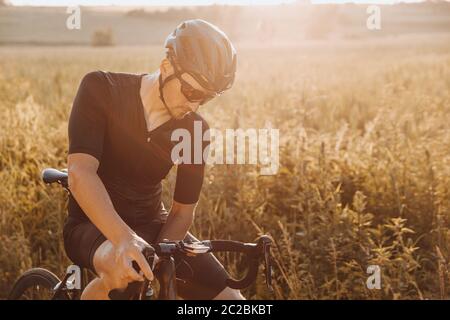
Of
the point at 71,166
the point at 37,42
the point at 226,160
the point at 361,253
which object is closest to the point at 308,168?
the point at 226,160

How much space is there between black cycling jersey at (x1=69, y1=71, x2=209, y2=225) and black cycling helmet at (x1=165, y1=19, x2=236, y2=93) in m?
0.36

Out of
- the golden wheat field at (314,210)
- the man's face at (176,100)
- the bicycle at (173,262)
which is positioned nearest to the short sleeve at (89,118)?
the man's face at (176,100)

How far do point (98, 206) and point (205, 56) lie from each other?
80 centimetres

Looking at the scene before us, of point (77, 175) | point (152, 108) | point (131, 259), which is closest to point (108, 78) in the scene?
point (152, 108)

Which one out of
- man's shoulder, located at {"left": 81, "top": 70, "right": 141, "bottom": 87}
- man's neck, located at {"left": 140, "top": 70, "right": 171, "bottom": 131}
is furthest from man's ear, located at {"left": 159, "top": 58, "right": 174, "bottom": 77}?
man's shoulder, located at {"left": 81, "top": 70, "right": 141, "bottom": 87}

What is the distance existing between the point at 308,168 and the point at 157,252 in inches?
133

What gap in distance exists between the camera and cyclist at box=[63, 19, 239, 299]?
2766 mm

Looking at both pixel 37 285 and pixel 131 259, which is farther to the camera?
pixel 37 285

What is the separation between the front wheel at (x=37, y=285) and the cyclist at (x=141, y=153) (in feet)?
1.97

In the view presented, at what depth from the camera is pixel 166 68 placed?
3057 millimetres

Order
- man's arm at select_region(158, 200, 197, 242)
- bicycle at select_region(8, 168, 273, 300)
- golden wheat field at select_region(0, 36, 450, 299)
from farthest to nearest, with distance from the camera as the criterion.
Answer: golden wheat field at select_region(0, 36, 450, 299)
man's arm at select_region(158, 200, 197, 242)
bicycle at select_region(8, 168, 273, 300)

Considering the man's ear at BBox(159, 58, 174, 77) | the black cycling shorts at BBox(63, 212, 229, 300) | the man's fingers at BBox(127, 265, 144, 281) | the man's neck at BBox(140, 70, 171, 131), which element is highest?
the man's ear at BBox(159, 58, 174, 77)

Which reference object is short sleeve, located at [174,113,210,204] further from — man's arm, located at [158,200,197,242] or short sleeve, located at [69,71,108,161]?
short sleeve, located at [69,71,108,161]

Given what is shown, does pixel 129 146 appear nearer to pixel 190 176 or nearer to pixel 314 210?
pixel 190 176
